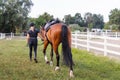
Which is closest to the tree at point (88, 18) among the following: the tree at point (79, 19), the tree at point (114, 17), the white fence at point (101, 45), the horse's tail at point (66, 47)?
the tree at point (79, 19)

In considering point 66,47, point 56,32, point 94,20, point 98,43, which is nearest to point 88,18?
point 94,20

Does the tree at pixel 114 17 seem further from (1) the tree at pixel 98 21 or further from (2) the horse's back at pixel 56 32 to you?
(2) the horse's back at pixel 56 32

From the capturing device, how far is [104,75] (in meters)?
8.80

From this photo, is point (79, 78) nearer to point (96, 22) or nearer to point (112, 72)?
point (112, 72)

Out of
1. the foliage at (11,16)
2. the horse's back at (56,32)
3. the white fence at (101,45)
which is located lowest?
the white fence at (101,45)

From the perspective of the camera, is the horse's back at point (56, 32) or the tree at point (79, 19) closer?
the horse's back at point (56, 32)

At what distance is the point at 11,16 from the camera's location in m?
69.1

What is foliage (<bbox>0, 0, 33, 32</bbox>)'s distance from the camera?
2707 inches

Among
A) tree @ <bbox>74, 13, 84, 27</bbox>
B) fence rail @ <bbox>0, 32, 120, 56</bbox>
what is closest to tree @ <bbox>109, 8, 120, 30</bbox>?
tree @ <bbox>74, 13, 84, 27</bbox>

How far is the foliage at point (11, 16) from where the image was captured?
68.8 m

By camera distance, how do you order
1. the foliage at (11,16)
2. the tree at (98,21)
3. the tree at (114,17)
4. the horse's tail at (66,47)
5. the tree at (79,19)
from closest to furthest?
the horse's tail at (66,47) < the foliage at (11,16) < the tree at (114,17) < the tree at (79,19) < the tree at (98,21)

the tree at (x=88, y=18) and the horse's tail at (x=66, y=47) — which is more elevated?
the tree at (x=88, y=18)

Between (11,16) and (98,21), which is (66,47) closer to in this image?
(11,16)

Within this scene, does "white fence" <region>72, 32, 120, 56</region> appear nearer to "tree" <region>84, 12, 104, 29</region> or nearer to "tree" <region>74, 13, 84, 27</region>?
"tree" <region>74, 13, 84, 27</region>
